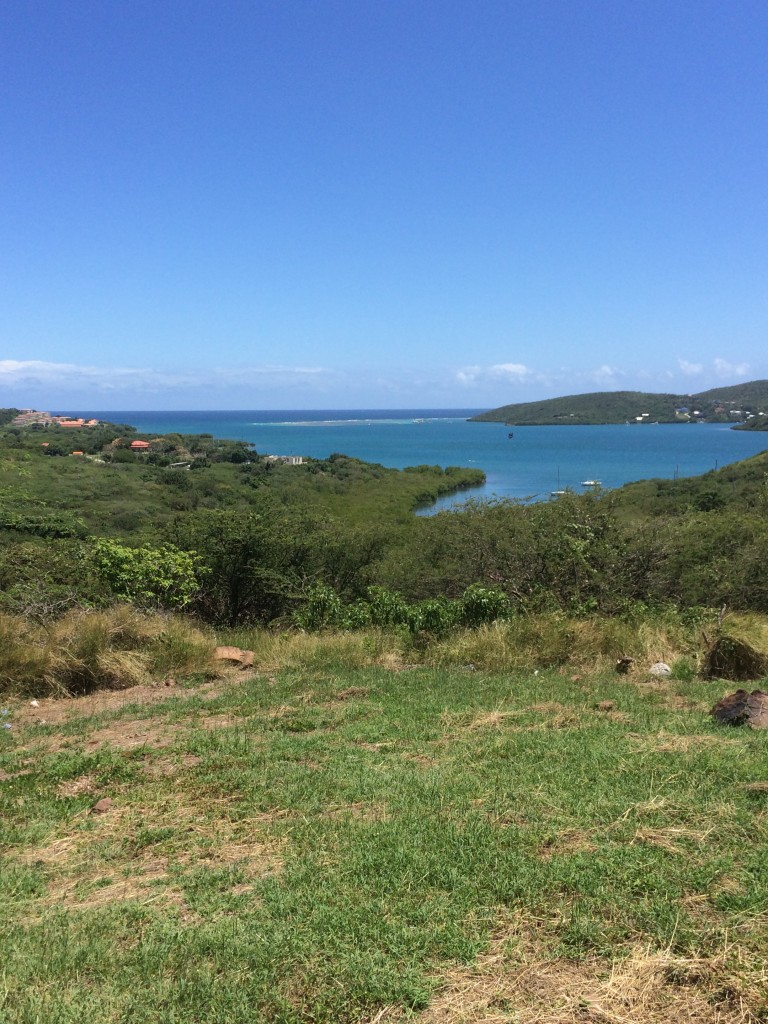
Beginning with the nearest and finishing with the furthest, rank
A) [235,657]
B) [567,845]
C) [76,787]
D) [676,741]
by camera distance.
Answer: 1. [567,845]
2. [76,787]
3. [676,741]
4. [235,657]

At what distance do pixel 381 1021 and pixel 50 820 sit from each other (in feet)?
8.41

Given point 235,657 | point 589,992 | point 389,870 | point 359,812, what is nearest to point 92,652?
point 235,657

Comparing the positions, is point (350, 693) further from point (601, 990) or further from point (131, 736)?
point (601, 990)

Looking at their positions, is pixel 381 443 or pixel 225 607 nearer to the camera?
pixel 225 607

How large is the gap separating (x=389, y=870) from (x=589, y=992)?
109 centimetres

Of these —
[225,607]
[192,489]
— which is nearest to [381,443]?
[192,489]

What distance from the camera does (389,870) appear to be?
3.38 m

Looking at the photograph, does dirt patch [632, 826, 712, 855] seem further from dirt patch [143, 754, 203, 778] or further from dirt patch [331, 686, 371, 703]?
dirt patch [331, 686, 371, 703]

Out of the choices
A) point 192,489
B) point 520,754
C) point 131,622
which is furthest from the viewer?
point 192,489

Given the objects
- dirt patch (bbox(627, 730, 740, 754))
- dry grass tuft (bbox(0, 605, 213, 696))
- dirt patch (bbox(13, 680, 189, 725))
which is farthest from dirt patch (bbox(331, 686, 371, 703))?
dirt patch (bbox(627, 730, 740, 754))

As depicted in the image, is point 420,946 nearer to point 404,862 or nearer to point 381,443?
point 404,862

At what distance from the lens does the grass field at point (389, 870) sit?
260 centimetres

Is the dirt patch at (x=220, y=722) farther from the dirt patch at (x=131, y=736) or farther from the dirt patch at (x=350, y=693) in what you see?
the dirt patch at (x=350, y=693)

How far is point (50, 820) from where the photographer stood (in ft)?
13.5
